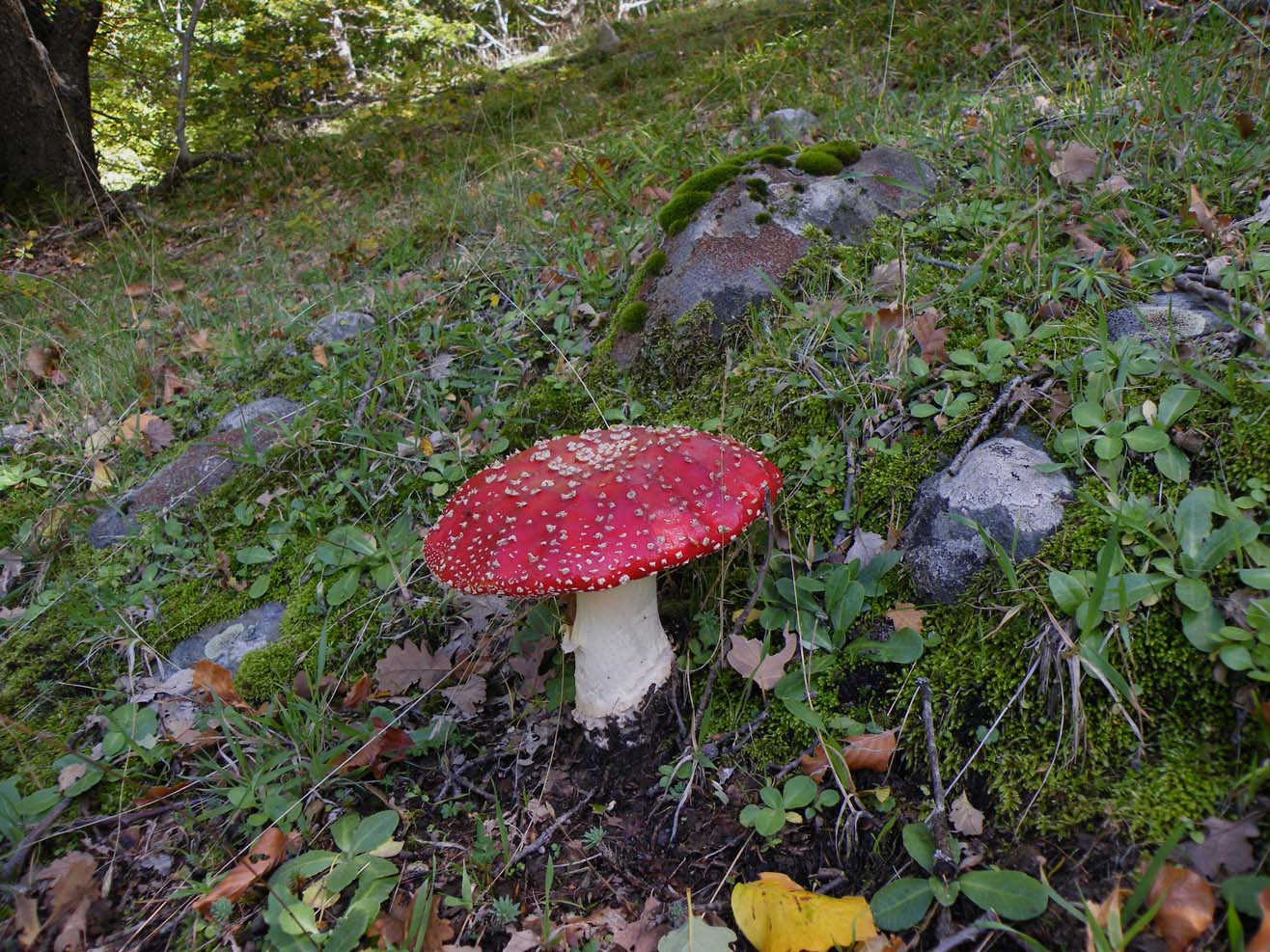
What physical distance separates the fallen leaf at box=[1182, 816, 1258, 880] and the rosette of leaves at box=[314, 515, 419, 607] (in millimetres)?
2579

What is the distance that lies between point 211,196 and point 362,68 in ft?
22.1

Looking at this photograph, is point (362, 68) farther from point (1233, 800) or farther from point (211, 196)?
point (1233, 800)

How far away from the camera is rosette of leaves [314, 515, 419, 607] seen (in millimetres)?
2914

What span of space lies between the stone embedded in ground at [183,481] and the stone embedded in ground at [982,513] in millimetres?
3004

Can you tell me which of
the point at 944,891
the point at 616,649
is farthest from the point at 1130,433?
the point at 616,649

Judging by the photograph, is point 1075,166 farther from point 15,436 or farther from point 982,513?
point 15,436

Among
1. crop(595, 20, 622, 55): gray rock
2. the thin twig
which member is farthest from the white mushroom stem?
Answer: crop(595, 20, 622, 55): gray rock

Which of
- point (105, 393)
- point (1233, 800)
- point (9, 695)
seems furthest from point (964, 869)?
point (105, 393)

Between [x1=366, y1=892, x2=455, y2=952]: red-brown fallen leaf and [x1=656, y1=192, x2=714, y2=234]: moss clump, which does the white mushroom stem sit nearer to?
[x1=366, y1=892, x2=455, y2=952]: red-brown fallen leaf

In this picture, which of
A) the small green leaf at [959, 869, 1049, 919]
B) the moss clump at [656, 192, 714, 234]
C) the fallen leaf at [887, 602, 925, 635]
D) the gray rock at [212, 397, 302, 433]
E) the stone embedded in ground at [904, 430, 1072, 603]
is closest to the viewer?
the small green leaf at [959, 869, 1049, 919]

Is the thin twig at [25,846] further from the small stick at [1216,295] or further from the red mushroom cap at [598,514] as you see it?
the small stick at [1216,295]

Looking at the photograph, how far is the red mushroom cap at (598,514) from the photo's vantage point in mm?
1830

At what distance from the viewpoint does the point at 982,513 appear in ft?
6.65

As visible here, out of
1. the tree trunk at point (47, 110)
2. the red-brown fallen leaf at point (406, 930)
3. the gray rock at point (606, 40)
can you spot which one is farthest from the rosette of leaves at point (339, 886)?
the gray rock at point (606, 40)
